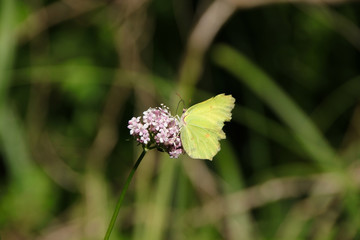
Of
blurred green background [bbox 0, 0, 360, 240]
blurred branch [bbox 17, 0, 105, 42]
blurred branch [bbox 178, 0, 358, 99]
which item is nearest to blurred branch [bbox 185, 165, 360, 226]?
blurred green background [bbox 0, 0, 360, 240]

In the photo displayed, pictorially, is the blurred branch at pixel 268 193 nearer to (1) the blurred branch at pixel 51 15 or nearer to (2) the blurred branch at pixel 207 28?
(2) the blurred branch at pixel 207 28

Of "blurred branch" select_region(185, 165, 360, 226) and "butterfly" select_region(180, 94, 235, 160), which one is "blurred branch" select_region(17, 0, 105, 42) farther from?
"butterfly" select_region(180, 94, 235, 160)

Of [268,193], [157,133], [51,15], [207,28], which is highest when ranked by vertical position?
[51,15]

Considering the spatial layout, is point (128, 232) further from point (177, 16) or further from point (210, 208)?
point (177, 16)

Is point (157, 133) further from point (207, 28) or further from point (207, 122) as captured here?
point (207, 28)

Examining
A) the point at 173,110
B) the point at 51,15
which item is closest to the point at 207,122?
the point at 173,110

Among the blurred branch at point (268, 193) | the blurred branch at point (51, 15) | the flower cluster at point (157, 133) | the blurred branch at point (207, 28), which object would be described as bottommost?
the flower cluster at point (157, 133)

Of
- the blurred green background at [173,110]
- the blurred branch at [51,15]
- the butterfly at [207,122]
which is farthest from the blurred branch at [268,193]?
the blurred branch at [51,15]
